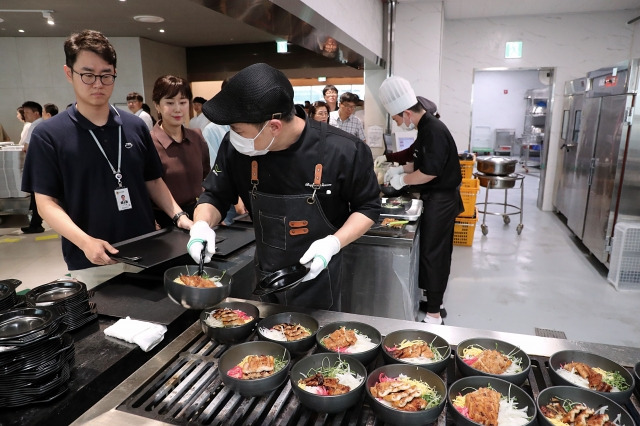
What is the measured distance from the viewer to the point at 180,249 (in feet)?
5.80

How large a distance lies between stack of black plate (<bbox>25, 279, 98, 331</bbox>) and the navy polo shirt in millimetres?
587

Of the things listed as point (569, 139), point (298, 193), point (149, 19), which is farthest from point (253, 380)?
point (149, 19)

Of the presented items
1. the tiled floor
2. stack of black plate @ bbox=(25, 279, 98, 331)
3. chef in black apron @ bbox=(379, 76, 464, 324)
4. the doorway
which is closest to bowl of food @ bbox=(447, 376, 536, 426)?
stack of black plate @ bbox=(25, 279, 98, 331)

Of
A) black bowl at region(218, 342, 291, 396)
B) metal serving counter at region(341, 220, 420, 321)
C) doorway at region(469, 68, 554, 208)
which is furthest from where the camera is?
doorway at region(469, 68, 554, 208)

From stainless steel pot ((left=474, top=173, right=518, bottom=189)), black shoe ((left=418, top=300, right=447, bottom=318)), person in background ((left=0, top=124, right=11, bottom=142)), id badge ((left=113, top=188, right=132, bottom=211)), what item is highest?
person in background ((left=0, top=124, right=11, bottom=142))

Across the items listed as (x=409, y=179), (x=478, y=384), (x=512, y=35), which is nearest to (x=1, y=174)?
(x=409, y=179)

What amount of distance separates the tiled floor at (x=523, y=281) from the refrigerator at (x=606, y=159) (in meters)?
0.40

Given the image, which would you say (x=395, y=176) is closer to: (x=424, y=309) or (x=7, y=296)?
(x=424, y=309)

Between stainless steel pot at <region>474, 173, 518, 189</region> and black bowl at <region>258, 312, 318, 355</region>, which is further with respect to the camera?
stainless steel pot at <region>474, 173, 518, 189</region>

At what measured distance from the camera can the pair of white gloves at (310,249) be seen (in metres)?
1.46

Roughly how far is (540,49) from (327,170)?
6.76 meters

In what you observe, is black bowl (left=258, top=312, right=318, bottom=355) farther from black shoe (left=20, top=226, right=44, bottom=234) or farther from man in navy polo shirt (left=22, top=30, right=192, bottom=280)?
black shoe (left=20, top=226, right=44, bottom=234)

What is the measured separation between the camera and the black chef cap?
1.35m

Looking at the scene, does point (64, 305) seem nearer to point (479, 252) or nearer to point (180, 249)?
point (180, 249)
